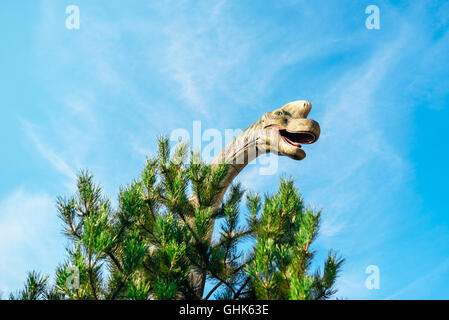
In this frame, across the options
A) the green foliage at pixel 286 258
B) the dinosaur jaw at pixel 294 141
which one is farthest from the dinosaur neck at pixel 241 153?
the green foliage at pixel 286 258

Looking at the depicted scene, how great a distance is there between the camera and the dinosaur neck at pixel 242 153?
5.29 metres

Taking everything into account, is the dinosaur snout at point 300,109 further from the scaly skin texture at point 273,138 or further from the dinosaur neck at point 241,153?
the dinosaur neck at point 241,153

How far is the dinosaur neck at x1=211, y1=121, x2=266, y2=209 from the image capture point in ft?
17.3

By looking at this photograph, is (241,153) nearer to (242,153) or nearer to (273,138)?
(242,153)

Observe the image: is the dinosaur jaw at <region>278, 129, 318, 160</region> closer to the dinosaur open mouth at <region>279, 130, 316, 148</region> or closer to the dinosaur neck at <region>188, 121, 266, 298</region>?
the dinosaur open mouth at <region>279, 130, 316, 148</region>

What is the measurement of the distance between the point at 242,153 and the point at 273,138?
48cm

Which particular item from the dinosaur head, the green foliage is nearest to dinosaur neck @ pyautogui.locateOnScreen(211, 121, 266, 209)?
the dinosaur head

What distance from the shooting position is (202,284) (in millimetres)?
4512

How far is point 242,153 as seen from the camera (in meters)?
5.36

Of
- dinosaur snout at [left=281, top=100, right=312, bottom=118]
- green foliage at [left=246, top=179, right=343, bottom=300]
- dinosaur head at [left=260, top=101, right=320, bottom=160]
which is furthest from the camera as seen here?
dinosaur snout at [left=281, top=100, right=312, bottom=118]

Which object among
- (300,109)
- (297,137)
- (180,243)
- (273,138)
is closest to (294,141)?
(297,137)

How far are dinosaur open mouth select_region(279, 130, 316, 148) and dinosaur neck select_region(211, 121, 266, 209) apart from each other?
0.34 meters
